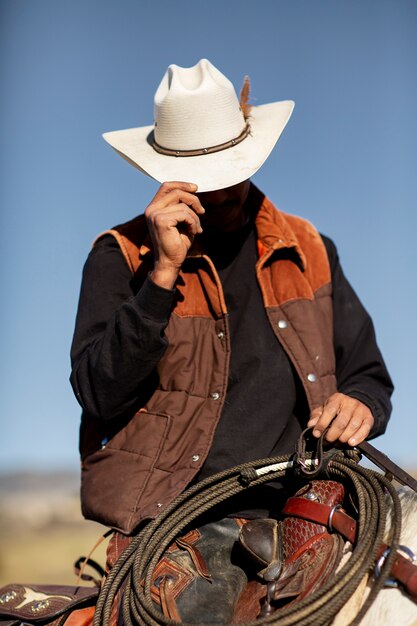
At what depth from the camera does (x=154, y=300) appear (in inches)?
135

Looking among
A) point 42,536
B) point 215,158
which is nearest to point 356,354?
point 215,158

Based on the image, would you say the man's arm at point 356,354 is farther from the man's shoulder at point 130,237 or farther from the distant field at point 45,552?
the distant field at point 45,552

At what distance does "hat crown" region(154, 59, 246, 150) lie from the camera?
3840mm

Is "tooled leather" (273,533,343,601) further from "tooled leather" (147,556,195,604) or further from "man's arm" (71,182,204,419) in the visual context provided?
"man's arm" (71,182,204,419)

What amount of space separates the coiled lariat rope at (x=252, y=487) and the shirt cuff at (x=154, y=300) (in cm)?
62

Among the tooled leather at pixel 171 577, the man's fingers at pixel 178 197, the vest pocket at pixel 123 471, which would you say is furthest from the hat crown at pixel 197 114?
the tooled leather at pixel 171 577

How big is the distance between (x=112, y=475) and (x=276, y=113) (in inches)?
68.9

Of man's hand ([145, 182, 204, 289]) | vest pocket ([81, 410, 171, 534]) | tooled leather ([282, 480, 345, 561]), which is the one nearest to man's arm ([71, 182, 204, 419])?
man's hand ([145, 182, 204, 289])

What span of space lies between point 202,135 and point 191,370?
0.96 meters

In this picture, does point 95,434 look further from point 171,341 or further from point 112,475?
point 171,341

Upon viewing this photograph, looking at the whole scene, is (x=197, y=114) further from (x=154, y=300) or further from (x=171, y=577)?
(x=171, y=577)

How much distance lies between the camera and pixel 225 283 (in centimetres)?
394

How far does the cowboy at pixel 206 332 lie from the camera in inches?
137

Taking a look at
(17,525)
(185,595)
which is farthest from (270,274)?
(17,525)
